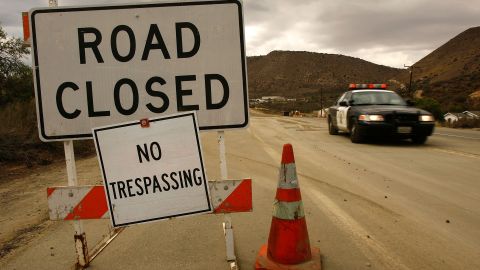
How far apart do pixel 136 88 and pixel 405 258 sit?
98.4 inches

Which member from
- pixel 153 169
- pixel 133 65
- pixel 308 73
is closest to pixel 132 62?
pixel 133 65

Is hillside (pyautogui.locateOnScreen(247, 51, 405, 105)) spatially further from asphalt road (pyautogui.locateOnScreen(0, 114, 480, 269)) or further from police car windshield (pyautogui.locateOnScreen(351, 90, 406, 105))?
asphalt road (pyautogui.locateOnScreen(0, 114, 480, 269))

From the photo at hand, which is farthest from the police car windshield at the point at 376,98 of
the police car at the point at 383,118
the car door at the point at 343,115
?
the car door at the point at 343,115

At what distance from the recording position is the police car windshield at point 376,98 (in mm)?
12688

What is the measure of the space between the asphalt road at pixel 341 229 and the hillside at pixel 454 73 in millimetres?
45151

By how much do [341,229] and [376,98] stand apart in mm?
9169

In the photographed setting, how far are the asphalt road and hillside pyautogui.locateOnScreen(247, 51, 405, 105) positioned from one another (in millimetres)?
99600

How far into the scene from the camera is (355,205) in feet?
17.3

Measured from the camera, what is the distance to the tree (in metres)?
19.6

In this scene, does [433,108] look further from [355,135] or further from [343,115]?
[355,135]

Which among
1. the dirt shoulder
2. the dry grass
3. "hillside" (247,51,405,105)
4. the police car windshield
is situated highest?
"hillside" (247,51,405,105)

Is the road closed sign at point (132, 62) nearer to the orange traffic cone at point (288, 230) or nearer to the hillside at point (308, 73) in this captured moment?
the orange traffic cone at point (288, 230)

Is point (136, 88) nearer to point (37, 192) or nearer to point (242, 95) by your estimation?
point (242, 95)

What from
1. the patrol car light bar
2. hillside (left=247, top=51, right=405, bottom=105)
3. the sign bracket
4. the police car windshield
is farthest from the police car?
hillside (left=247, top=51, right=405, bottom=105)
